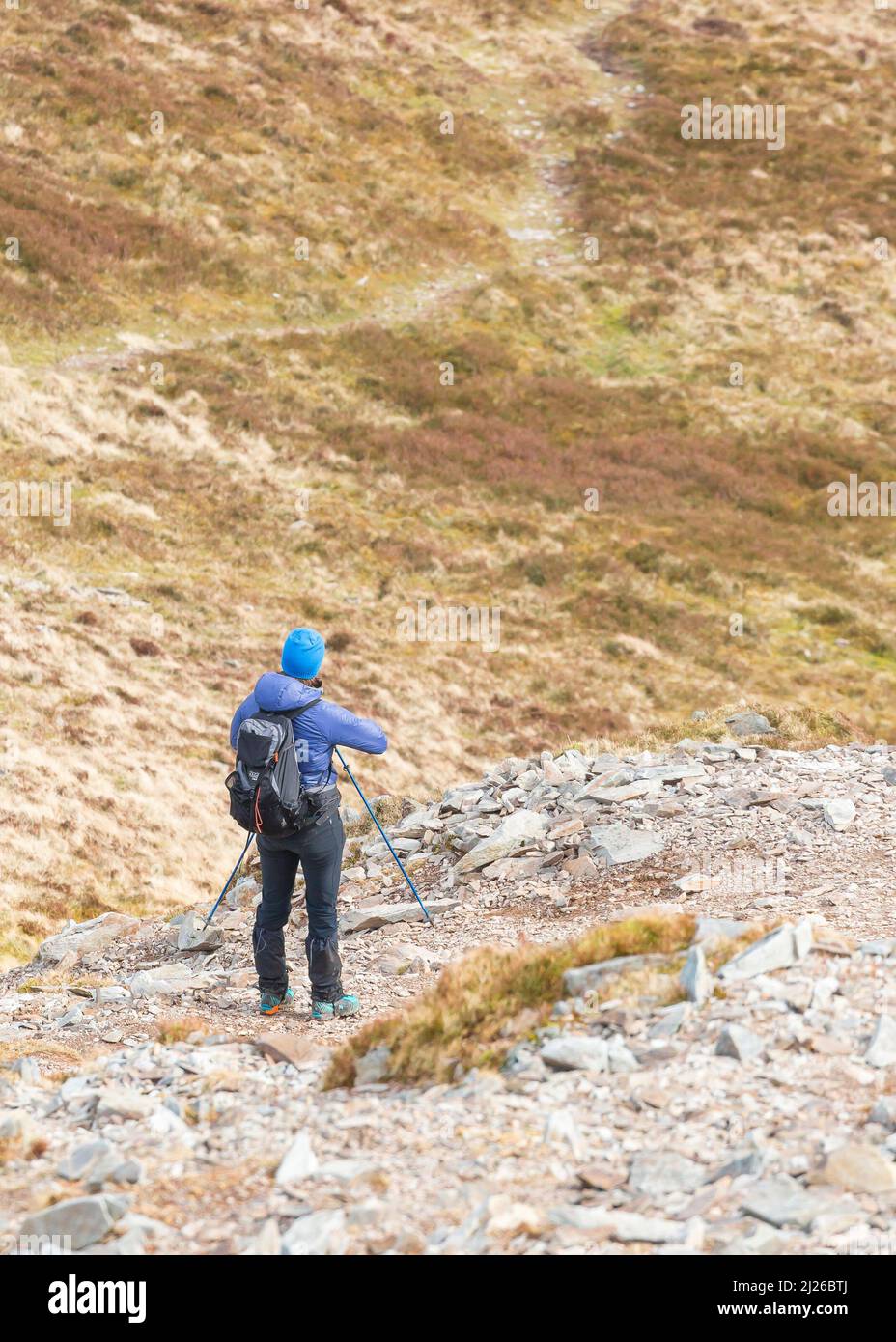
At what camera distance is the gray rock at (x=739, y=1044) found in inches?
215

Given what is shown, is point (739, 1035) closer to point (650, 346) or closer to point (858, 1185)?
point (858, 1185)

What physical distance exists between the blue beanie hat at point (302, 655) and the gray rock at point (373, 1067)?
2496 millimetres

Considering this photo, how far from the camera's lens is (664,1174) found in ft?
15.3

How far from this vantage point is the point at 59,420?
87.1 ft

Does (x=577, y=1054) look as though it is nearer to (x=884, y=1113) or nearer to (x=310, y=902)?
(x=884, y=1113)

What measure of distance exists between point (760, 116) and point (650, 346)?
75.6 ft

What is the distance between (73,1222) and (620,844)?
6196mm

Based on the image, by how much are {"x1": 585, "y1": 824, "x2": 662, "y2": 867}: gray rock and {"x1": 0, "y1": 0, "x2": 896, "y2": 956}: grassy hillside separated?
6359mm

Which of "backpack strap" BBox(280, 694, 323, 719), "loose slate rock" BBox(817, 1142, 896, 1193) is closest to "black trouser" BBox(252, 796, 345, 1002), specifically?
"backpack strap" BBox(280, 694, 323, 719)

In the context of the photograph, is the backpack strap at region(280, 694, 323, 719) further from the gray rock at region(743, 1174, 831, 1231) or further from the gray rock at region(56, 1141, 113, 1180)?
the gray rock at region(743, 1174, 831, 1231)
